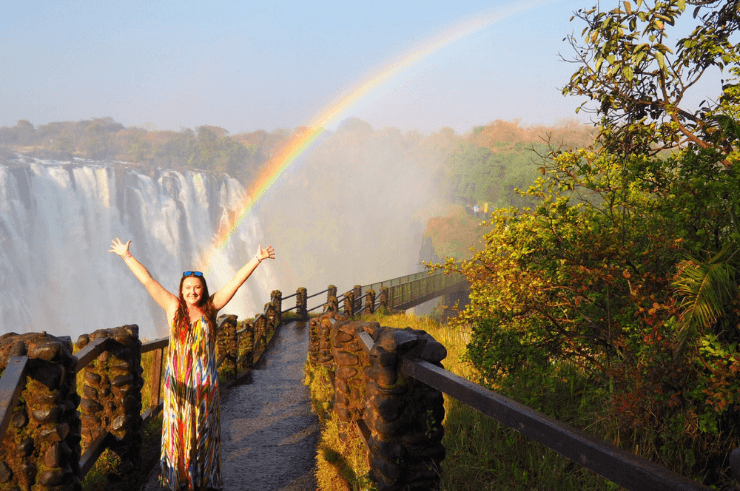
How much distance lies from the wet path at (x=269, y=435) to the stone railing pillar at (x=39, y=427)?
5.25 feet

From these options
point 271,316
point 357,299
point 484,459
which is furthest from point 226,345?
point 357,299

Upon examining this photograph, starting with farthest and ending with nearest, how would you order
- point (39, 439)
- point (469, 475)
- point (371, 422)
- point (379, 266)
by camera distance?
point (379, 266) → point (469, 475) → point (371, 422) → point (39, 439)

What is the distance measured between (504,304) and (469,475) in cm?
201

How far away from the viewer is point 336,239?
10388 centimetres

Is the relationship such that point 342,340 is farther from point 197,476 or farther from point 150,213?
point 150,213

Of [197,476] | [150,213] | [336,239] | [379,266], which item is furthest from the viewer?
[336,239]

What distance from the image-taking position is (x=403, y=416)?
3285mm

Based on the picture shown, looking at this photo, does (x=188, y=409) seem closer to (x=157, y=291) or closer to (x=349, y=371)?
(x=157, y=291)

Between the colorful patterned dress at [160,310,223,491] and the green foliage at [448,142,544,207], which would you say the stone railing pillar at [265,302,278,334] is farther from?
the green foliage at [448,142,544,207]

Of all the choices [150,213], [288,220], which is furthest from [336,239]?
[150,213]

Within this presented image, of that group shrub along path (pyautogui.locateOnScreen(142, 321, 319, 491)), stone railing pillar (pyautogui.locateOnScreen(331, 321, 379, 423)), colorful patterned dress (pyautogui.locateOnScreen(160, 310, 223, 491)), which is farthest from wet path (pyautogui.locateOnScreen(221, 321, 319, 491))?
colorful patterned dress (pyautogui.locateOnScreen(160, 310, 223, 491))

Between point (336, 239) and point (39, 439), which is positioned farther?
point (336, 239)

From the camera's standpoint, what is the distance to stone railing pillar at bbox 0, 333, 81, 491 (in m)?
2.88

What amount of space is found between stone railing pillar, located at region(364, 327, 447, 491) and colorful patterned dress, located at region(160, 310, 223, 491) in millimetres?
1240
